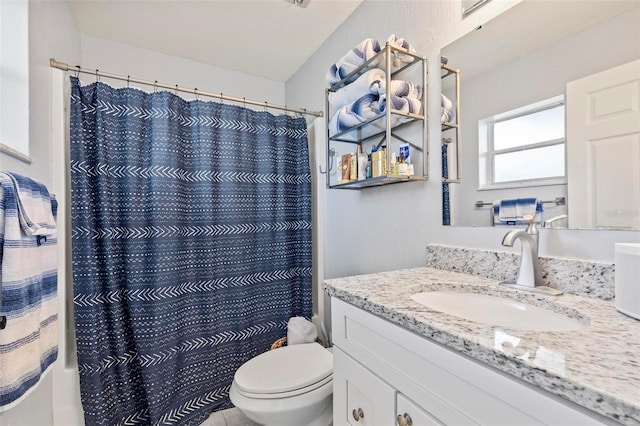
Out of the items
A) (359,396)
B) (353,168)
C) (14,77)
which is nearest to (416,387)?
(359,396)

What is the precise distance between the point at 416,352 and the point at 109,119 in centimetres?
179

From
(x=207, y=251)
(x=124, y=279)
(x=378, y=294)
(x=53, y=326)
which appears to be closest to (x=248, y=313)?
(x=207, y=251)

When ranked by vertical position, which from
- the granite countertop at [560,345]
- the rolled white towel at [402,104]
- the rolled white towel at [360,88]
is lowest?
the granite countertop at [560,345]

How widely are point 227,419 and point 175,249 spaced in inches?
38.8

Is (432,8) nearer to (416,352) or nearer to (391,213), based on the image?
(391,213)

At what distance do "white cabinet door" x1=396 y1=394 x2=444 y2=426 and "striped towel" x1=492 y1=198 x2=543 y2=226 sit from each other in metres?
0.66

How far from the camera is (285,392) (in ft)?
3.85

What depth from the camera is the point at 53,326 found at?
1.04m

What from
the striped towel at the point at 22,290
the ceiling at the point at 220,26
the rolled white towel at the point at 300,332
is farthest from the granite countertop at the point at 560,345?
the ceiling at the point at 220,26

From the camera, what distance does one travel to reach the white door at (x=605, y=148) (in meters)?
0.72

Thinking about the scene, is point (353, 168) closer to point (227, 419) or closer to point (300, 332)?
point (300, 332)

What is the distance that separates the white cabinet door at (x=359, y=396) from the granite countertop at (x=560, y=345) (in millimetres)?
191

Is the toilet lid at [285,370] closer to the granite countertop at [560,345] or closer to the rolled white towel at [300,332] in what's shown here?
the rolled white towel at [300,332]

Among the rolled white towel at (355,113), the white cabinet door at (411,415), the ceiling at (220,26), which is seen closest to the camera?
the white cabinet door at (411,415)
